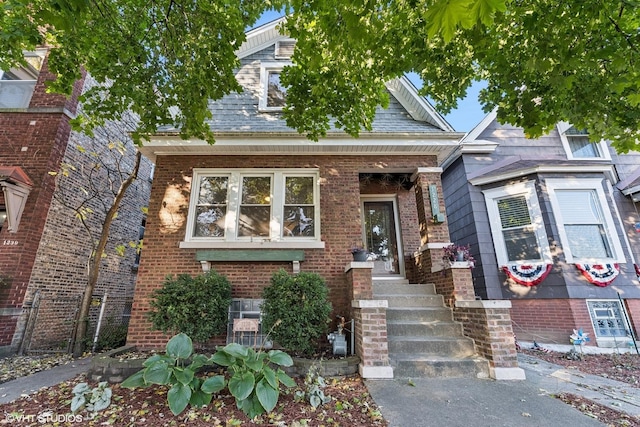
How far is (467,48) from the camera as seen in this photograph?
4.39 meters

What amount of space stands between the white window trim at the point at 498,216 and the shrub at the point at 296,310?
537 centimetres

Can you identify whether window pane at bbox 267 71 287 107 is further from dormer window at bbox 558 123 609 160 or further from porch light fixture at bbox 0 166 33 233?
dormer window at bbox 558 123 609 160

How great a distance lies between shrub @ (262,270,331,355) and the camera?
4.11 m

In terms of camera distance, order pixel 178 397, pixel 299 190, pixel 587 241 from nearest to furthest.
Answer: pixel 178 397, pixel 299 190, pixel 587 241

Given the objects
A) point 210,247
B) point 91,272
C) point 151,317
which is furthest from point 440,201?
point 91,272

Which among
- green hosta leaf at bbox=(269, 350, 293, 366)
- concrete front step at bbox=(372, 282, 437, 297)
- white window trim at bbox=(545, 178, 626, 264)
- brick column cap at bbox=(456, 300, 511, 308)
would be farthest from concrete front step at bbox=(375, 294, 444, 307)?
white window trim at bbox=(545, 178, 626, 264)

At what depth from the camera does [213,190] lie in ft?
19.2

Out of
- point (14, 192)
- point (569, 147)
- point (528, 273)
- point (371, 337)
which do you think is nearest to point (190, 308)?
point (371, 337)

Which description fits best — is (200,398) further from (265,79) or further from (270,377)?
(265,79)

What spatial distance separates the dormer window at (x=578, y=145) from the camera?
7.88 metres

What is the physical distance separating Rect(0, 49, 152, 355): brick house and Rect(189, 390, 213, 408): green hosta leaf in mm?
5194

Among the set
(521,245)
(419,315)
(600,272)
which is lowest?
(419,315)

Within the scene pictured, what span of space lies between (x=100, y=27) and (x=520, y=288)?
958 centimetres

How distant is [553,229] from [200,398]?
809cm
